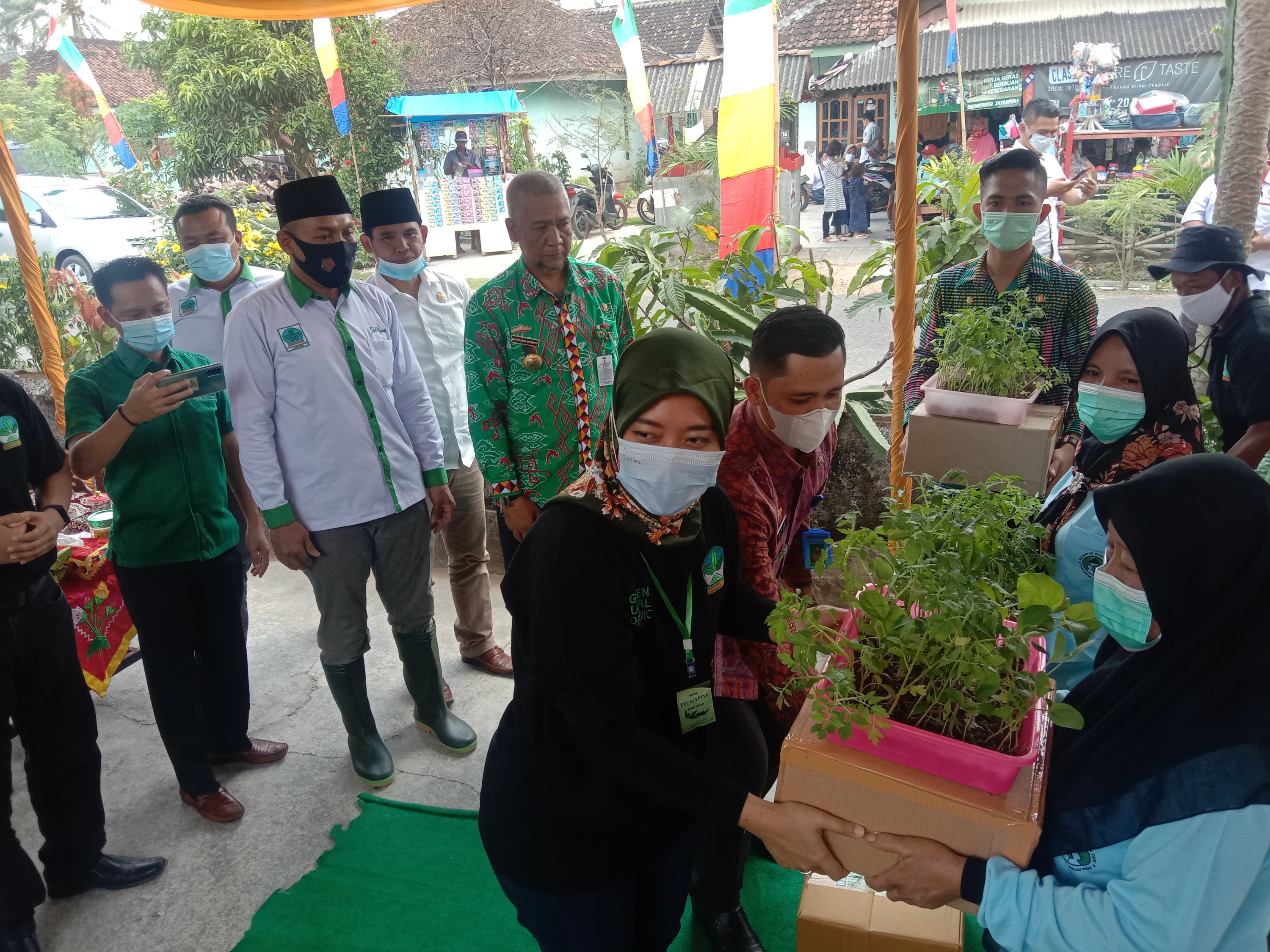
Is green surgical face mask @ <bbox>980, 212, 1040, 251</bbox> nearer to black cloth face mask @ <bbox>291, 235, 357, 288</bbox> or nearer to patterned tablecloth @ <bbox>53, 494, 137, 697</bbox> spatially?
black cloth face mask @ <bbox>291, 235, 357, 288</bbox>

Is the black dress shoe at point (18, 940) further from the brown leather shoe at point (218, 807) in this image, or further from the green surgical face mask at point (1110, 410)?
the green surgical face mask at point (1110, 410)

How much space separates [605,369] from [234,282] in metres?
1.64

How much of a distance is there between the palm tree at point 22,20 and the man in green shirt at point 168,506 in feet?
98.2

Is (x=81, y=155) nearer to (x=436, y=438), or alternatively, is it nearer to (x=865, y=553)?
(x=436, y=438)

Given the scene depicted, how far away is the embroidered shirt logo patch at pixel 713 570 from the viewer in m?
1.48

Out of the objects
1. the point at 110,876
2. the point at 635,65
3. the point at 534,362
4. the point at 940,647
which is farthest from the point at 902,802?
the point at 635,65

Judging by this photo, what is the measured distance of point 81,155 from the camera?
15.2 metres

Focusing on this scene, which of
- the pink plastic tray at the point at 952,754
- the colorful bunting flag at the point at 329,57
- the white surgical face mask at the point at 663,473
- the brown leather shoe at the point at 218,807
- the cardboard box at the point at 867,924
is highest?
the colorful bunting flag at the point at 329,57

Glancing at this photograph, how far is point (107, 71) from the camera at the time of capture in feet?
64.2

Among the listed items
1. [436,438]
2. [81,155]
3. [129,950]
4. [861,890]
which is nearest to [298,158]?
[81,155]

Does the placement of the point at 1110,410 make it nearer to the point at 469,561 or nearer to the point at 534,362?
the point at 534,362

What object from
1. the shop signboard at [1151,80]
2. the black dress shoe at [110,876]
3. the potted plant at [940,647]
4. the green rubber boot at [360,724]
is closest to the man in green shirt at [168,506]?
the black dress shoe at [110,876]

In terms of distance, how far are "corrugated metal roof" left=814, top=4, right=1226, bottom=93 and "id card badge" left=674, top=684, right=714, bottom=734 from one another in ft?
41.6

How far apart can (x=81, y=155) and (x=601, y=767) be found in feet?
59.7
